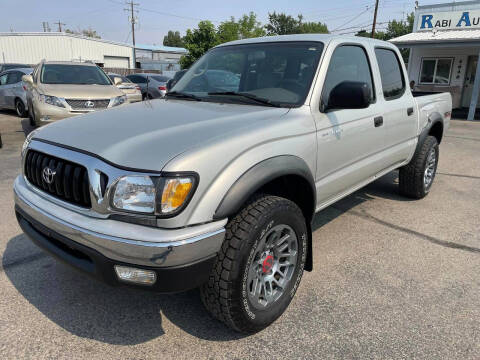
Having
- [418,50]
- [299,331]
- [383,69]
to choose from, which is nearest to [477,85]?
[418,50]

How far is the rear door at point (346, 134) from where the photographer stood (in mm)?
2918

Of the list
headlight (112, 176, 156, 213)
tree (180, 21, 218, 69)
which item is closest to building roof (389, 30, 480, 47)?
headlight (112, 176, 156, 213)

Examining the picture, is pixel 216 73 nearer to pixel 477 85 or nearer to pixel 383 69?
pixel 383 69

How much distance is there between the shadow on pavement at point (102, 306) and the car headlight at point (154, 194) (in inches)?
24.9

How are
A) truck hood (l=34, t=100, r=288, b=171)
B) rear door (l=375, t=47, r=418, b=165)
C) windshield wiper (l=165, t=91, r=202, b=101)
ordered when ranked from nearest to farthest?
truck hood (l=34, t=100, r=288, b=171), windshield wiper (l=165, t=91, r=202, b=101), rear door (l=375, t=47, r=418, b=165)

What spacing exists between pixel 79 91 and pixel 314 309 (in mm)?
7006

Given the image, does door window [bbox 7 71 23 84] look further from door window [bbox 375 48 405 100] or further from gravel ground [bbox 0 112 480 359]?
door window [bbox 375 48 405 100]

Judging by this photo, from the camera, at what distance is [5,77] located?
40.6 feet

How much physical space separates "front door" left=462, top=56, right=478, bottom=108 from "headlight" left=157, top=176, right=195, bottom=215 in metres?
18.9

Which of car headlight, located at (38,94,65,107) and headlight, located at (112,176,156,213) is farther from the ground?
headlight, located at (112,176,156,213)

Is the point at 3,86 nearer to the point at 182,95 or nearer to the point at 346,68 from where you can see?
the point at 182,95

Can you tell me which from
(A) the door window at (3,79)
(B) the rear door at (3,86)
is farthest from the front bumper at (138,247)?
(A) the door window at (3,79)

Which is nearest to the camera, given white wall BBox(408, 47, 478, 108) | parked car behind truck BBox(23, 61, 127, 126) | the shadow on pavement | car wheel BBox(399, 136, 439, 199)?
the shadow on pavement

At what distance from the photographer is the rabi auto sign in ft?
50.8
